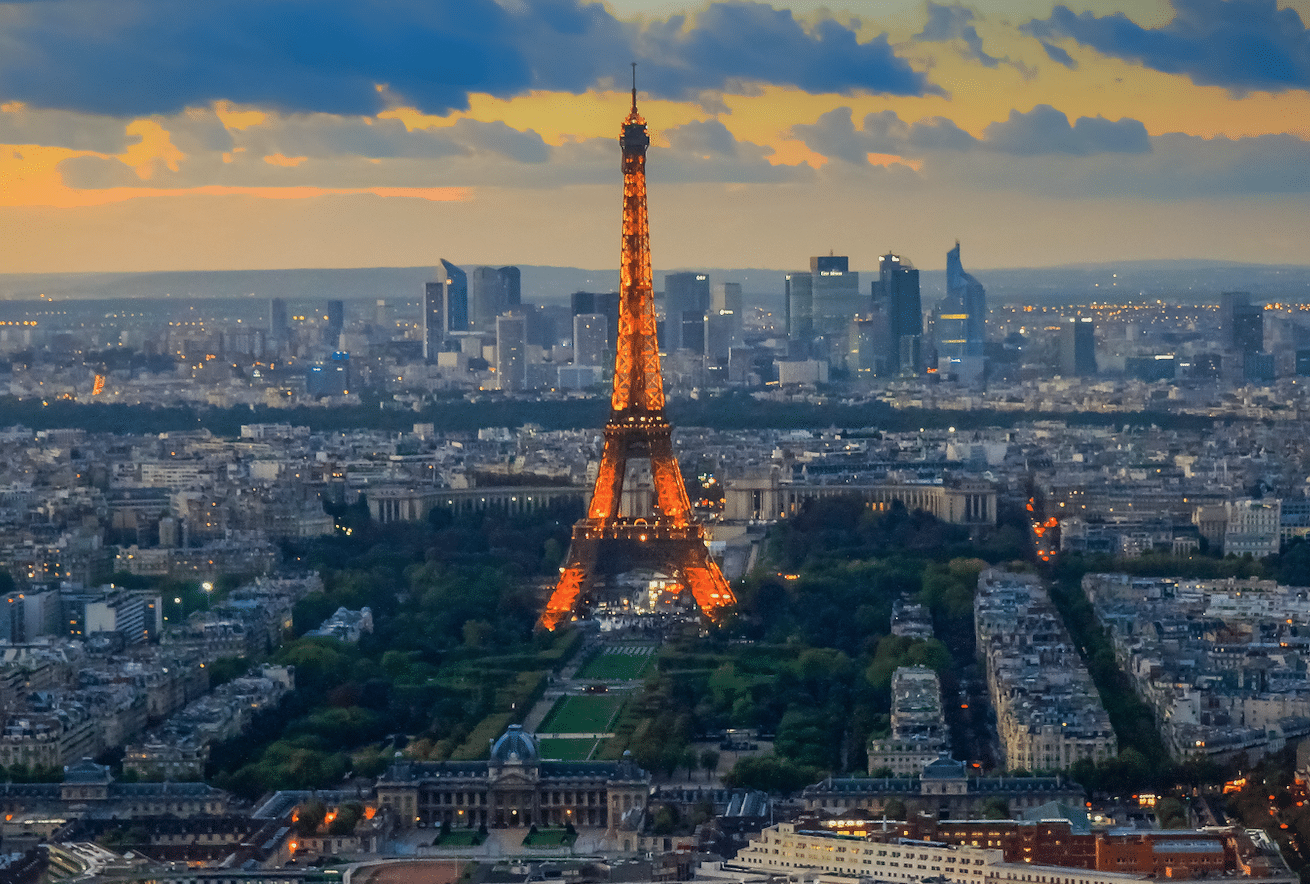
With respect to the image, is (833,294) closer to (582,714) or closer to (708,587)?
(708,587)

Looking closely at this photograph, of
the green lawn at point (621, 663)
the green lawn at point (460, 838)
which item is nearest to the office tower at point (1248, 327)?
the green lawn at point (621, 663)

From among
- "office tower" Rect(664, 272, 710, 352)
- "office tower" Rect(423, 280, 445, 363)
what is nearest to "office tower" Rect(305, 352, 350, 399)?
"office tower" Rect(423, 280, 445, 363)

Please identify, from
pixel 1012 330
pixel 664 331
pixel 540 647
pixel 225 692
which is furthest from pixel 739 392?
pixel 225 692

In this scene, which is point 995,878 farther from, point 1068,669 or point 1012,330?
point 1012,330

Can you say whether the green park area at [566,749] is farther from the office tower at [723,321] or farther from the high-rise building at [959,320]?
the high-rise building at [959,320]

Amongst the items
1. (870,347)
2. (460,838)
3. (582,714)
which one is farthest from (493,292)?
(460,838)

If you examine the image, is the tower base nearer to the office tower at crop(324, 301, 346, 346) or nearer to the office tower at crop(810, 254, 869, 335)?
the office tower at crop(810, 254, 869, 335)
